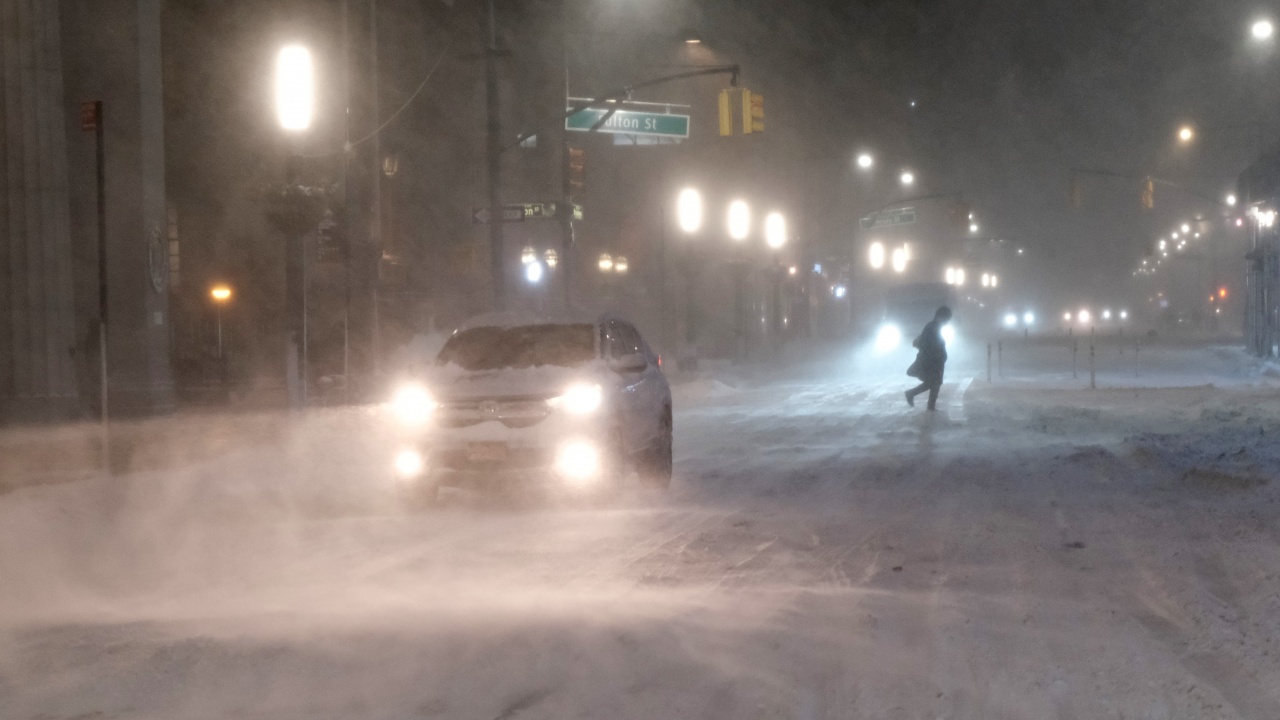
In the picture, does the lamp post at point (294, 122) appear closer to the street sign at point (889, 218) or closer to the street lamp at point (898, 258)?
the street sign at point (889, 218)

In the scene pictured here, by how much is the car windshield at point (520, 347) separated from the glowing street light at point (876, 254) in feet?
248

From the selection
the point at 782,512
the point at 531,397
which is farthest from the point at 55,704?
the point at 782,512

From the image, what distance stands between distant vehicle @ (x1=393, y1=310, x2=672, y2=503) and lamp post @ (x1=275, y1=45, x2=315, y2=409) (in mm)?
8488

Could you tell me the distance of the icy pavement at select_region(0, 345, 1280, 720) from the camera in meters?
5.51

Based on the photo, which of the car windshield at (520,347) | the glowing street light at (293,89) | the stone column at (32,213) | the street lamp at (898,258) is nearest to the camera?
the car windshield at (520,347)

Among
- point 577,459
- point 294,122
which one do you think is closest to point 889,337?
point 294,122

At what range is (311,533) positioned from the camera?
10305 millimetres

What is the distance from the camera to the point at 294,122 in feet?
62.4

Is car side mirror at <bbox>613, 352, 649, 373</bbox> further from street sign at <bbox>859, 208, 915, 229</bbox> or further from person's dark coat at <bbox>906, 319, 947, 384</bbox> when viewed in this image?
street sign at <bbox>859, 208, 915, 229</bbox>

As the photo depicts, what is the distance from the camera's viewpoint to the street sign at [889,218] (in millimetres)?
55500

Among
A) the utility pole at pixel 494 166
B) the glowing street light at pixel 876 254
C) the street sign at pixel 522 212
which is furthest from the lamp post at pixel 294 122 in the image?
the glowing street light at pixel 876 254

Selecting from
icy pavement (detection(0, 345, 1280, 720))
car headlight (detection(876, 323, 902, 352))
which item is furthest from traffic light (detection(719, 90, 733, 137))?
car headlight (detection(876, 323, 902, 352))

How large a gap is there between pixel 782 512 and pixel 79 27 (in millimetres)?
19285

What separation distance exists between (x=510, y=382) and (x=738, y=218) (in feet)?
148
